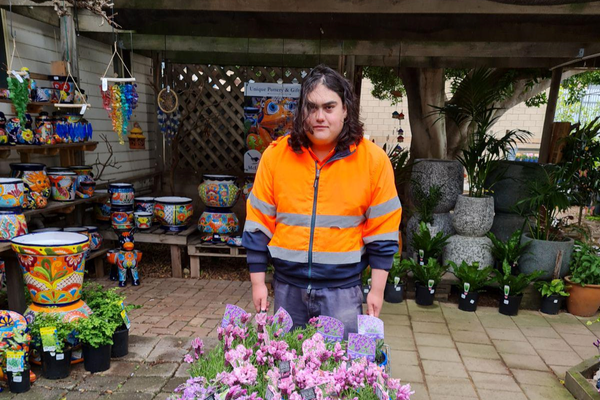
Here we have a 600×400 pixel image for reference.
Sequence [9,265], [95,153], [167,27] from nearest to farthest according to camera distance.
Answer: [9,265]
[167,27]
[95,153]

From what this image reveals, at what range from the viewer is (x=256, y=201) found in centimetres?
183

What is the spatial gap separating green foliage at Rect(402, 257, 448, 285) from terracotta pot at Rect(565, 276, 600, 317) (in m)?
1.07

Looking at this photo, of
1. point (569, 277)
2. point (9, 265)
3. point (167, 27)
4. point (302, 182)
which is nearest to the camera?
point (302, 182)

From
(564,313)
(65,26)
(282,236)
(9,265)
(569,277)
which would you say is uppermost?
(65,26)

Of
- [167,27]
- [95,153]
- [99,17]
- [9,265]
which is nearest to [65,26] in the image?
[99,17]

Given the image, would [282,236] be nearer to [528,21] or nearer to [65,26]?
[65,26]

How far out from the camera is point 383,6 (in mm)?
3316

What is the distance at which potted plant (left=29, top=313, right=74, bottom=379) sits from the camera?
7.58ft

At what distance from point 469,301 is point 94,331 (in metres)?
2.96

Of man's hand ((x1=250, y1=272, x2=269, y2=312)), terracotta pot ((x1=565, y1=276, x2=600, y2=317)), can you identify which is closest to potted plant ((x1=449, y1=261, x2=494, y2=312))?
terracotta pot ((x1=565, y1=276, x2=600, y2=317))

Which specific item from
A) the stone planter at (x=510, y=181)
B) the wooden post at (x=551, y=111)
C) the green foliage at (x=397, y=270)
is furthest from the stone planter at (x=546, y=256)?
the wooden post at (x=551, y=111)

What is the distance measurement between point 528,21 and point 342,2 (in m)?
1.99

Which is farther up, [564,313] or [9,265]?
[9,265]

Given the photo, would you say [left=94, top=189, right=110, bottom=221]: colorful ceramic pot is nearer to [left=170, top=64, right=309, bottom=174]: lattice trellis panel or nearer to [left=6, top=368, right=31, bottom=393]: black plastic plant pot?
[left=170, top=64, right=309, bottom=174]: lattice trellis panel
